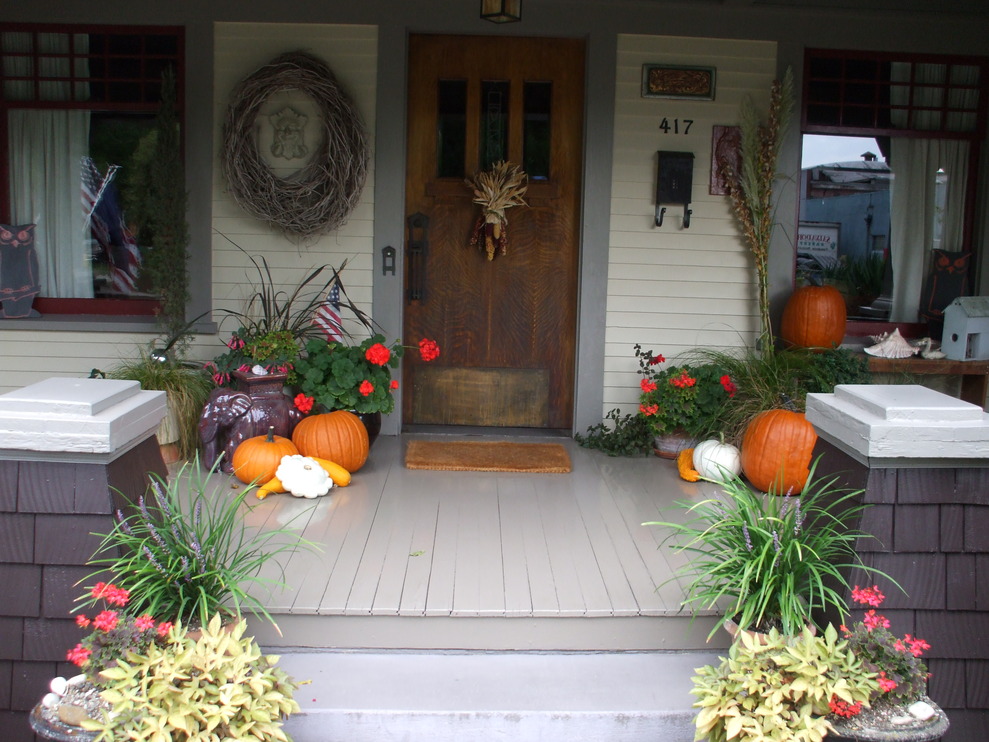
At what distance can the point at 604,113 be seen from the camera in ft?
A: 16.8

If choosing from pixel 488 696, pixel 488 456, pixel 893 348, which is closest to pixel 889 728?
pixel 488 696

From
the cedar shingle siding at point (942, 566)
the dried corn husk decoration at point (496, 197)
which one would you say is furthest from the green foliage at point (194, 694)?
the dried corn husk decoration at point (496, 197)

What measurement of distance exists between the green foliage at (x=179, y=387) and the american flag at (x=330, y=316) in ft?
2.23

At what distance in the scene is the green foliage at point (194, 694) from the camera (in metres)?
2.10

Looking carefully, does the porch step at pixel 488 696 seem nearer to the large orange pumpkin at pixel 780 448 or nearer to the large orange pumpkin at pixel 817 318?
the large orange pumpkin at pixel 780 448

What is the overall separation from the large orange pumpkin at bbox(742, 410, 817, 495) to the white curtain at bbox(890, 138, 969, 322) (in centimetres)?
162

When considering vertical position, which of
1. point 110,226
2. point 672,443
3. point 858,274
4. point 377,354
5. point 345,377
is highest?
point 110,226

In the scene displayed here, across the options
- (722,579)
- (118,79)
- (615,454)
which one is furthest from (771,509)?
(118,79)

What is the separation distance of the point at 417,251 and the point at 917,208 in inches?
114

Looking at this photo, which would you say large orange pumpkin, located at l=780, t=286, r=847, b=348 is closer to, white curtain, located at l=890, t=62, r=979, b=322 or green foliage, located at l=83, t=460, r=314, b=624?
white curtain, located at l=890, t=62, r=979, b=322

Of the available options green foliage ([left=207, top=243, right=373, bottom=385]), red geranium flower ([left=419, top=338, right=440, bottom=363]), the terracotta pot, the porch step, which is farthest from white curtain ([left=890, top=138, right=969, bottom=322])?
the porch step

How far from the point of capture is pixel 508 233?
533 centimetres

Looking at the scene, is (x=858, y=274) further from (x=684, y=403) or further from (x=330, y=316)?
(x=330, y=316)

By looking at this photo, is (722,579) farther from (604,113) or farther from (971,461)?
(604,113)
